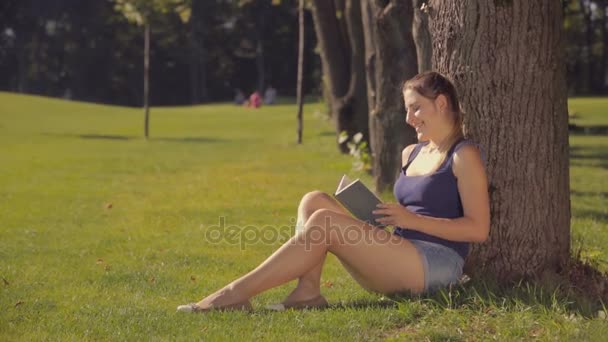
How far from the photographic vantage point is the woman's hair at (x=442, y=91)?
18.5 feet

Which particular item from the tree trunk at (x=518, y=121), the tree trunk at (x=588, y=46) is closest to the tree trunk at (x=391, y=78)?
the tree trunk at (x=518, y=121)

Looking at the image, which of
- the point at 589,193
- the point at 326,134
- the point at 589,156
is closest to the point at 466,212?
the point at 589,193

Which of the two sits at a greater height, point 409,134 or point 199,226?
point 409,134

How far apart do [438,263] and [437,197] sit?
0.40 m

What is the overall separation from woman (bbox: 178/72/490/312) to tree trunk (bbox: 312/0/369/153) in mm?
12903

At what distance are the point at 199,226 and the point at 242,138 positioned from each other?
17843mm

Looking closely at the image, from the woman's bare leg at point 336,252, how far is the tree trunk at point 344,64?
13.1m

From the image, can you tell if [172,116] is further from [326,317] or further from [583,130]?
[326,317]

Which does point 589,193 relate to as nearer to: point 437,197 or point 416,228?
point 437,197

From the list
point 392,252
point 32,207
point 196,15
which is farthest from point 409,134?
point 196,15

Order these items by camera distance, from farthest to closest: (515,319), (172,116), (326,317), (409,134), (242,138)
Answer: (172,116)
(242,138)
(409,134)
(326,317)
(515,319)

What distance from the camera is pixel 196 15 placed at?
7031 centimetres

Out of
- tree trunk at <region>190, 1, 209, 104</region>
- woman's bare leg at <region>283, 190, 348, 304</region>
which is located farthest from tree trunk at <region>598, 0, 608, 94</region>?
woman's bare leg at <region>283, 190, 348, 304</region>

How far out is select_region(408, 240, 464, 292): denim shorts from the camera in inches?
223
